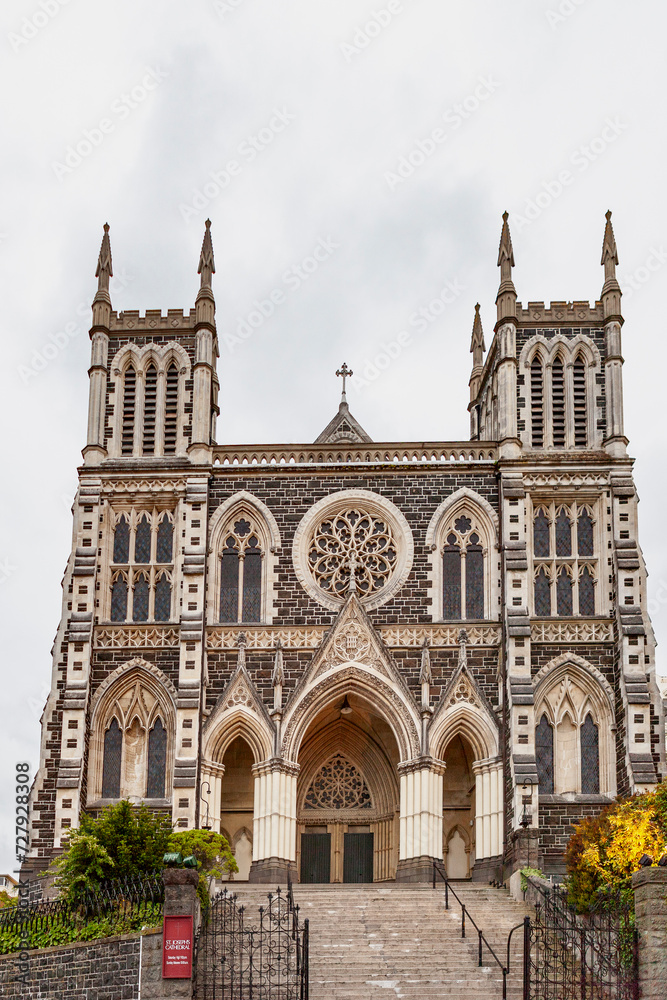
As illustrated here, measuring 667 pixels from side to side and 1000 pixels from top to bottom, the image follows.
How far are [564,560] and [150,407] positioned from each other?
40.7ft

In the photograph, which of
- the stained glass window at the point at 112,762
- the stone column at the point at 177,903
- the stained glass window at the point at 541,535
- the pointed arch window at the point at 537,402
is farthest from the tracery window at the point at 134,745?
the pointed arch window at the point at 537,402

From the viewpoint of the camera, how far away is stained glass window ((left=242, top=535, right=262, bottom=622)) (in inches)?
1542

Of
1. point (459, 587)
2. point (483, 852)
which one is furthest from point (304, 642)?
point (483, 852)

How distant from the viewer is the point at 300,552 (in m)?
39.4

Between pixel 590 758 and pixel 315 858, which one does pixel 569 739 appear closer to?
pixel 590 758

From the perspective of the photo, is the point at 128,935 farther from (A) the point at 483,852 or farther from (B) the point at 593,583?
(B) the point at 593,583

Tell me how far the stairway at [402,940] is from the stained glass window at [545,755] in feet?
11.8

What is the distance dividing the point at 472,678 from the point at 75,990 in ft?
47.5

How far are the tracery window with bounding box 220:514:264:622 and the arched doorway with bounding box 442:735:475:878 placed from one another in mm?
6464

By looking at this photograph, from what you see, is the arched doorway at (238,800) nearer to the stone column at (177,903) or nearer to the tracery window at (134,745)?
the tracery window at (134,745)

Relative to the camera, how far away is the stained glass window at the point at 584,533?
3931 centimetres

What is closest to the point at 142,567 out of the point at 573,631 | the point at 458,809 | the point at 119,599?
the point at 119,599

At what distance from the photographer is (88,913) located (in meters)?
28.2

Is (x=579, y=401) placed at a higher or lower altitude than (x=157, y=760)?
higher
